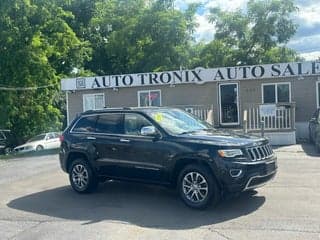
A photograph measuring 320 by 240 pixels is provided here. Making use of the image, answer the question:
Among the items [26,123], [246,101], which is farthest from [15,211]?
[26,123]

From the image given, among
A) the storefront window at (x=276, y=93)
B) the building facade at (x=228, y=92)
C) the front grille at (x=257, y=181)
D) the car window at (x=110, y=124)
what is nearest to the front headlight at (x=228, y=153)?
the front grille at (x=257, y=181)

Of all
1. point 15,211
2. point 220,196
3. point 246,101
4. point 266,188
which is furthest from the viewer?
point 246,101

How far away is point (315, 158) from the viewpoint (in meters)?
14.0

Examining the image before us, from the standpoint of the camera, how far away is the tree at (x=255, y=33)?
34438mm

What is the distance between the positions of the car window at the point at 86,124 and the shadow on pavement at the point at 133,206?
4.38ft

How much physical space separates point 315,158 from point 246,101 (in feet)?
27.0

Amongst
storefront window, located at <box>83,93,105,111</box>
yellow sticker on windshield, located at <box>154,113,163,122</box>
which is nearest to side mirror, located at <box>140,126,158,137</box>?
yellow sticker on windshield, located at <box>154,113,163,122</box>

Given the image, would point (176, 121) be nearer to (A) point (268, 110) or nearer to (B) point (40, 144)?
(A) point (268, 110)

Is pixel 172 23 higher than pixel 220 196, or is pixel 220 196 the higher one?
pixel 172 23

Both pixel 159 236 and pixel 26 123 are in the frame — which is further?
pixel 26 123

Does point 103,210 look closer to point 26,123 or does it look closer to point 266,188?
point 266,188

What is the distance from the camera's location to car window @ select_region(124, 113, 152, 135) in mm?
9312

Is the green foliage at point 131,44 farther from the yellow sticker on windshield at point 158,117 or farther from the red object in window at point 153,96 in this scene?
the yellow sticker on windshield at point 158,117

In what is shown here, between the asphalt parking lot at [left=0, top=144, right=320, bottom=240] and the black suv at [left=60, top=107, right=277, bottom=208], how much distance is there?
0.41 meters
